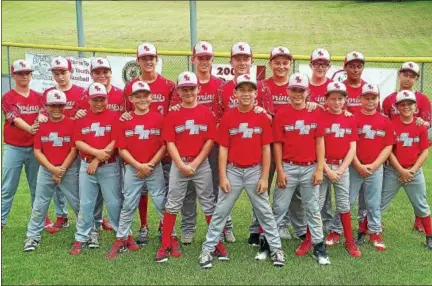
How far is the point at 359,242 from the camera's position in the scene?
6160mm

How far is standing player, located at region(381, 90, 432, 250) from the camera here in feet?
19.5

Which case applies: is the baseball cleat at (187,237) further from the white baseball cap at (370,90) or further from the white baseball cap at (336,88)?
the white baseball cap at (370,90)

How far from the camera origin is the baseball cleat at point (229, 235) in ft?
20.4

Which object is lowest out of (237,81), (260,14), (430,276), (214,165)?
(430,276)

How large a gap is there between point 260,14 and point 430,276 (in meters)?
31.5

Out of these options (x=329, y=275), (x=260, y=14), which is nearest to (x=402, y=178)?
(x=329, y=275)

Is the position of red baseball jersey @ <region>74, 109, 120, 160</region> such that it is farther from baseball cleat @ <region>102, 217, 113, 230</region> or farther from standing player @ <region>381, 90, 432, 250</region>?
standing player @ <region>381, 90, 432, 250</region>

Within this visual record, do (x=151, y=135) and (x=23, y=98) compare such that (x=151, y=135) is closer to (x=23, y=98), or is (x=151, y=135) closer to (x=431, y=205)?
(x=23, y=98)

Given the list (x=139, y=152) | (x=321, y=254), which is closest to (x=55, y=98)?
(x=139, y=152)

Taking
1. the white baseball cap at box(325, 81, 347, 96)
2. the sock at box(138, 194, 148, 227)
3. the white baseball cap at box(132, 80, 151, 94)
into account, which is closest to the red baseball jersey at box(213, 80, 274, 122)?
the white baseball cap at box(325, 81, 347, 96)

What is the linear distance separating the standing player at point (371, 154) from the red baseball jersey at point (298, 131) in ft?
1.99

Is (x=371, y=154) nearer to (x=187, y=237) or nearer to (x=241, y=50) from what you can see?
(x=241, y=50)

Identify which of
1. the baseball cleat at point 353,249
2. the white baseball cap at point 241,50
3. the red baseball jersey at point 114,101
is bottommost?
the baseball cleat at point 353,249

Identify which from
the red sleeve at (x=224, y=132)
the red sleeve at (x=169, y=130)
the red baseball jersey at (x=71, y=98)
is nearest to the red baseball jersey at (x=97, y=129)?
the red baseball jersey at (x=71, y=98)
